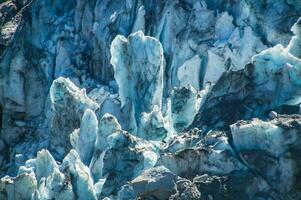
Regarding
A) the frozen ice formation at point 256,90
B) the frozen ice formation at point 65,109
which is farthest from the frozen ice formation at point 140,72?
the frozen ice formation at point 256,90

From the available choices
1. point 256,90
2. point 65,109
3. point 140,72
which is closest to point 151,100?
point 140,72

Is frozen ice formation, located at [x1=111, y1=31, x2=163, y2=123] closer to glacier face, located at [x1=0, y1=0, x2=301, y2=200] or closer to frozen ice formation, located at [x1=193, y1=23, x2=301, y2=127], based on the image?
glacier face, located at [x1=0, y1=0, x2=301, y2=200]

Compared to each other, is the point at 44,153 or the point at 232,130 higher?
the point at 232,130

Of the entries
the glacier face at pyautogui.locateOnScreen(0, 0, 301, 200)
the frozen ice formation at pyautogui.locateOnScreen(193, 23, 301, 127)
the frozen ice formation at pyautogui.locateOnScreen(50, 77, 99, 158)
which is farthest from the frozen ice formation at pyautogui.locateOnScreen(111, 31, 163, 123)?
the frozen ice formation at pyautogui.locateOnScreen(193, 23, 301, 127)

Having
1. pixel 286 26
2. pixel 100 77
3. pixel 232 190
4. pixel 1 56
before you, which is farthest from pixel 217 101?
pixel 1 56

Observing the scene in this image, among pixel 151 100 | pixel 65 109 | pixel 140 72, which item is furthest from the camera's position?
pixel 65 109

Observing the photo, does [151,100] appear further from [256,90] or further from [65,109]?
[256,90]

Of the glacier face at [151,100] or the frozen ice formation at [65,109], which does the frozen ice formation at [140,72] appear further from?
the frozen ice formation at [65,109]

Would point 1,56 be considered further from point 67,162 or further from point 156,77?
point 67,162
